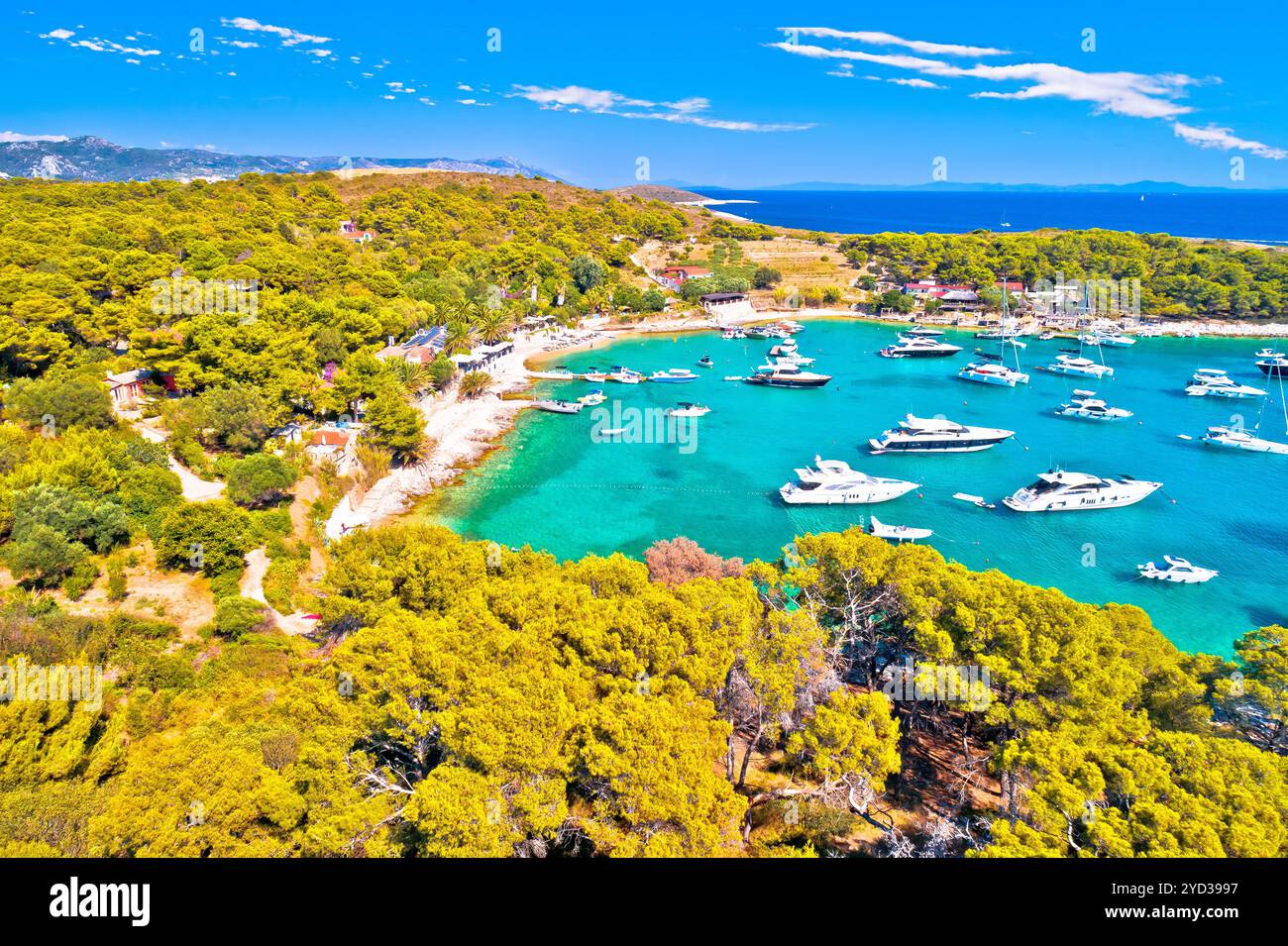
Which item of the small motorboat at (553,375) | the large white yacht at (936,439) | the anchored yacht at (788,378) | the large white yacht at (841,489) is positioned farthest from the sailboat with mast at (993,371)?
the small motorboat at (553,375)

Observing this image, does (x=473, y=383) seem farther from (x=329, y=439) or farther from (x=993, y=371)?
(x=993, y=371)

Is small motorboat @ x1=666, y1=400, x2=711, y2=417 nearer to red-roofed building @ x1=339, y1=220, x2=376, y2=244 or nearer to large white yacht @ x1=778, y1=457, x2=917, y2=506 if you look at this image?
large white yacht @ x1=778, y1=457, x2=917, y2=506

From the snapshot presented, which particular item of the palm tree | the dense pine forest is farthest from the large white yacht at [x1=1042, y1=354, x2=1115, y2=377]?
the palm tree

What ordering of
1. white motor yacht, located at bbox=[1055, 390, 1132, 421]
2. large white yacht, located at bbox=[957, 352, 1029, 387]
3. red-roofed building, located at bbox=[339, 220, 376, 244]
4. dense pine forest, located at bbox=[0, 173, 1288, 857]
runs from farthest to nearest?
red-roofed building, located at bbox=[339, 220, 376, 244]
large white yacht, located at bbox=[957, 352, 1029, 387]
white motor yacht, located at bbox=[1055, 390, 1132, 421]
dense pine forest, located at bbox=[0, 173, 1288, 857]

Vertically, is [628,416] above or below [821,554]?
above

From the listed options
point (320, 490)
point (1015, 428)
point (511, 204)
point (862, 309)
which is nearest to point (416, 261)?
point (511, 204)
